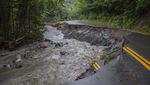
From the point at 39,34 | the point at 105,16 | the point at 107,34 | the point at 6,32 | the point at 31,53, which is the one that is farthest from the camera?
the point at 105,16

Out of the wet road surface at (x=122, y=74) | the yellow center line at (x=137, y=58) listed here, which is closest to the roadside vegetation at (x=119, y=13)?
the yellow center line at (x=137, y=58)

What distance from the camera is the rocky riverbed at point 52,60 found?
1596 centimetres

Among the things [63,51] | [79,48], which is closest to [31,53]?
[63,51]

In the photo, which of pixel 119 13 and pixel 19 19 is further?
pixel 119 13

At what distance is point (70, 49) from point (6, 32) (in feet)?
17.8

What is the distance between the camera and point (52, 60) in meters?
21.0

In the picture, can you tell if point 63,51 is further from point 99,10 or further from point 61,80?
point 99,10

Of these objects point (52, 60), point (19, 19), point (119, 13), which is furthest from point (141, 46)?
point (119, 13)

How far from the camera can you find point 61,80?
49.9 feet

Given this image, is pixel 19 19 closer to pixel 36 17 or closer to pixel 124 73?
pixel 36 17

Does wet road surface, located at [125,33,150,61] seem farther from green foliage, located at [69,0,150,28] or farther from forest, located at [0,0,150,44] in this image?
green foliage, located at [69,0,150,28]

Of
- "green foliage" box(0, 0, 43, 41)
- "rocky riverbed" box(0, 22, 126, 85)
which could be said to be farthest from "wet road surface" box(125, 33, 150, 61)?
"green foliage" box(0, 0, 43, 41)

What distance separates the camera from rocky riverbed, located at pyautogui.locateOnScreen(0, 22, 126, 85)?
52.4 ft

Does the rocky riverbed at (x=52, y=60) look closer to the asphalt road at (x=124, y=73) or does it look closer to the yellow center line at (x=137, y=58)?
the yellow center line at (x=137, y=58)
